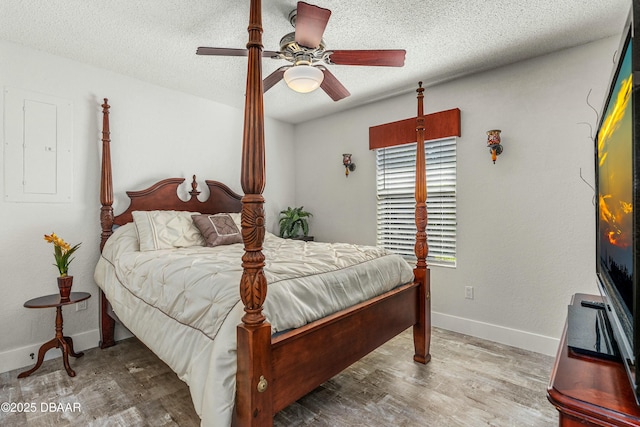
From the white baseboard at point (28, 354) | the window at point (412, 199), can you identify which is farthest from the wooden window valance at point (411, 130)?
the white baseboard at point (28, 354)

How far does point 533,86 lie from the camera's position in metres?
2.75

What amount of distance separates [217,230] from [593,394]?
2.79 m

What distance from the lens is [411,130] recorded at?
11.4 feet

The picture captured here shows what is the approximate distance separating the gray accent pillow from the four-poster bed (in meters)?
0.86

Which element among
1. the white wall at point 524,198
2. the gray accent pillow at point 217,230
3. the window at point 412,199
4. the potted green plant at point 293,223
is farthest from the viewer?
the potted green plant at point 293,223

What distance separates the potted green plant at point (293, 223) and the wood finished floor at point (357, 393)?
6.73 ft

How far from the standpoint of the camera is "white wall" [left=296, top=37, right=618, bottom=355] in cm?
254

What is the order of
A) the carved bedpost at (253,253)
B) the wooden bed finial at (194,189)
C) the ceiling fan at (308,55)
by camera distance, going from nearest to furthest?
the carved bedpost at (253,253)
the ceiling fan at (308,55)
the wooden bed finial at (194,189)

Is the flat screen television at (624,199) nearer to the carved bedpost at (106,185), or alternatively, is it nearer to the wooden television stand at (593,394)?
the wooden television stand at (593,394)

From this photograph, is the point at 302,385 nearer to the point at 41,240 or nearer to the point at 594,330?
the point at 594,330

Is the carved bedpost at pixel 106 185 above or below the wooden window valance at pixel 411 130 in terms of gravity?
below

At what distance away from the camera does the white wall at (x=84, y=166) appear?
98.4 inches

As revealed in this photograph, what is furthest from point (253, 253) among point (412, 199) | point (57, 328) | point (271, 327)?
point (412, 199)

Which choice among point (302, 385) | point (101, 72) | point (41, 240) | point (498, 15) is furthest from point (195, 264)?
point (498, 15)
